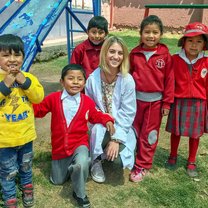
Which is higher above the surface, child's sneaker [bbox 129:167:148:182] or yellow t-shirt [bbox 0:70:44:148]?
yellow t-shirt [bbox 0:70:44:148]

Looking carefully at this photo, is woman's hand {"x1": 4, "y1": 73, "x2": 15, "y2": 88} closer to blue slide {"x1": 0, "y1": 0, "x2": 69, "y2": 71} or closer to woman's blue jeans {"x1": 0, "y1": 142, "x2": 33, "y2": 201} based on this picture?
woman's blue jeans {"x1": 0, "y1": 142, "x2": 33, "y2": 201}

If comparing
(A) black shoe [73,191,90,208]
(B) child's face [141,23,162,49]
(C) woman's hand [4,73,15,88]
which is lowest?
(A) black shoe [73,191,90,208]

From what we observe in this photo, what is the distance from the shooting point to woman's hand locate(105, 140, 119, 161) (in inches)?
102

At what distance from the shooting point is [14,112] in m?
2.11

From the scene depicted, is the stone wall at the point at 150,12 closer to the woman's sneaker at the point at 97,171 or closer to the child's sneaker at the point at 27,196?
the woman's sneaker at the point at 97,171

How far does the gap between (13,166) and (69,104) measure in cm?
64

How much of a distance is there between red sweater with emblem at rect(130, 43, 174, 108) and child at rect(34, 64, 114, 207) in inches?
17.9

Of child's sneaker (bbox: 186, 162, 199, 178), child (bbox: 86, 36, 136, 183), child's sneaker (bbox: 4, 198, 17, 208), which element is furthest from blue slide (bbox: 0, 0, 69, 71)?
child's sneaker (bbox: 186, 162, 199, 178)

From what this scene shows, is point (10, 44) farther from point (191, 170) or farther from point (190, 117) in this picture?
point (191, 170)

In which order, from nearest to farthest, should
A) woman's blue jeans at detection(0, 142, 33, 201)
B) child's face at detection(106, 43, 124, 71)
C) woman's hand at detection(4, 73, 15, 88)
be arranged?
woman's hand at detection(4, 73, 15, 88) < woman's blue jeans at detection(0, 142, 33, 201) < child's face at detection(106, 43, 124, 71)

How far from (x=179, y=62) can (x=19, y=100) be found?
1.41 meters

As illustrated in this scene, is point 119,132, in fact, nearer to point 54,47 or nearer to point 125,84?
point 125,84

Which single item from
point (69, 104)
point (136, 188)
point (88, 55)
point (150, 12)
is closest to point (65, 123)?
point (69, 104)

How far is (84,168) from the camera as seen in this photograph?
92.9 inches
